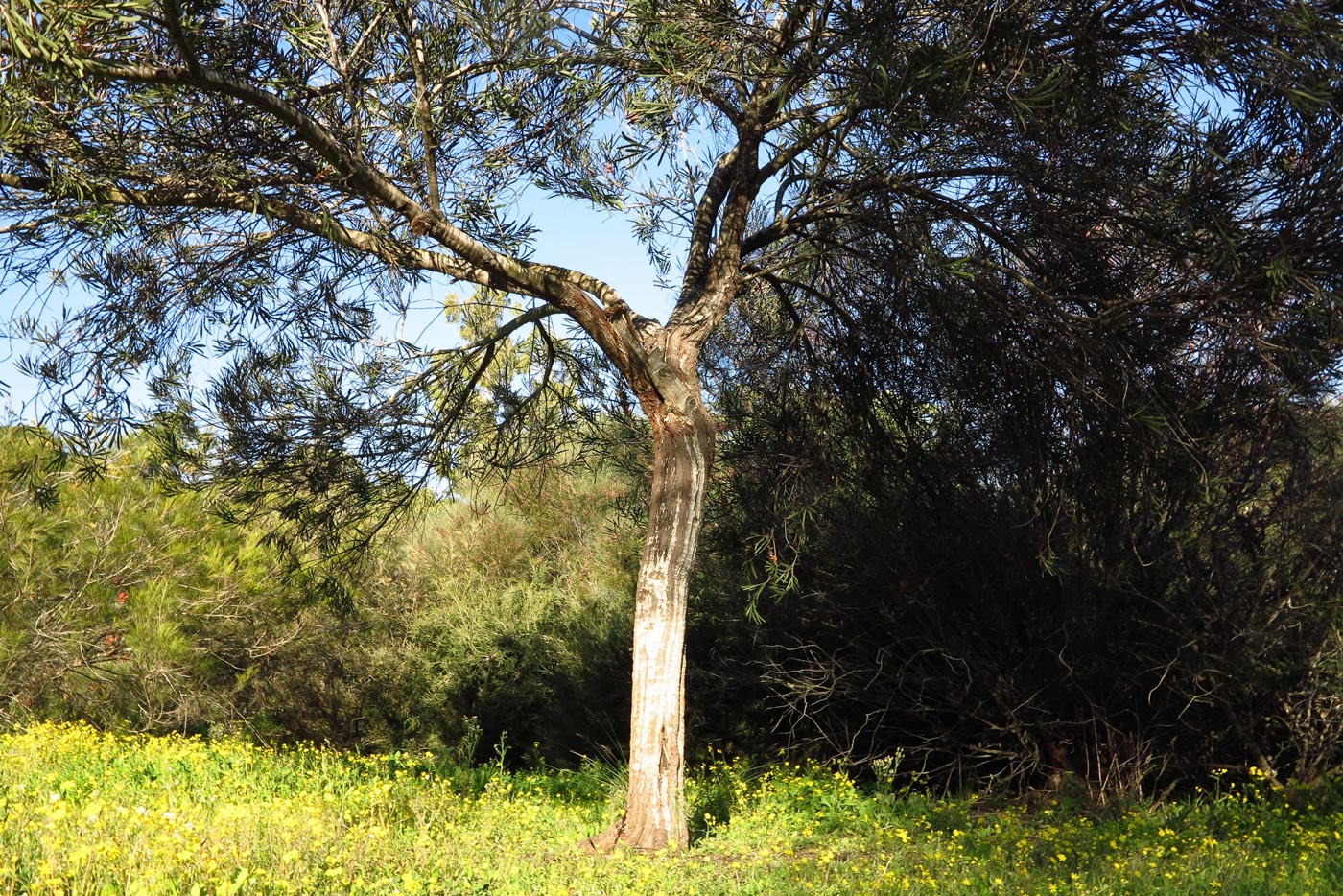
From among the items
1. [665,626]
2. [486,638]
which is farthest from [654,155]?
[486,638]

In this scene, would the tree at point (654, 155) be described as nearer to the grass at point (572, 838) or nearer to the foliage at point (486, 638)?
the grass at point (572, 838)

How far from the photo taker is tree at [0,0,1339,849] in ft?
15.8

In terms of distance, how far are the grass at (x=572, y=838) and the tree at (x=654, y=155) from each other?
2.56 feet

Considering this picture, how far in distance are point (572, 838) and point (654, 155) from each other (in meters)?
3.91

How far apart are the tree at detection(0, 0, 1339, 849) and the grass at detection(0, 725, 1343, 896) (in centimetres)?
78

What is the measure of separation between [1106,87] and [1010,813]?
4.45 meters

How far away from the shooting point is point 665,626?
18.6 ft

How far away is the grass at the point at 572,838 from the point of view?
4328mm

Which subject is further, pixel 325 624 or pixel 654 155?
pixel 325 624

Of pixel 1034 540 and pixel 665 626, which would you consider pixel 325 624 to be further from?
pixel 1034 540

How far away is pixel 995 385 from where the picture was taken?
22.4 feet

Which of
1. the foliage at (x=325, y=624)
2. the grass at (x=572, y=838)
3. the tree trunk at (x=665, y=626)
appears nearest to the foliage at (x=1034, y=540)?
the grass at (x=572, y=838)

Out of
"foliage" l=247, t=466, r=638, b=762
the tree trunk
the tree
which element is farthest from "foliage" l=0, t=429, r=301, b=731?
the tree trunk

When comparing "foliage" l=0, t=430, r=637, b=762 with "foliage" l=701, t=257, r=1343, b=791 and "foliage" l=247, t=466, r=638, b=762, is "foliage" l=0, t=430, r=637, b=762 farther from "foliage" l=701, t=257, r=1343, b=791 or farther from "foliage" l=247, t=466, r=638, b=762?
"foliage" l=701, t=257, r=1343, b=791
